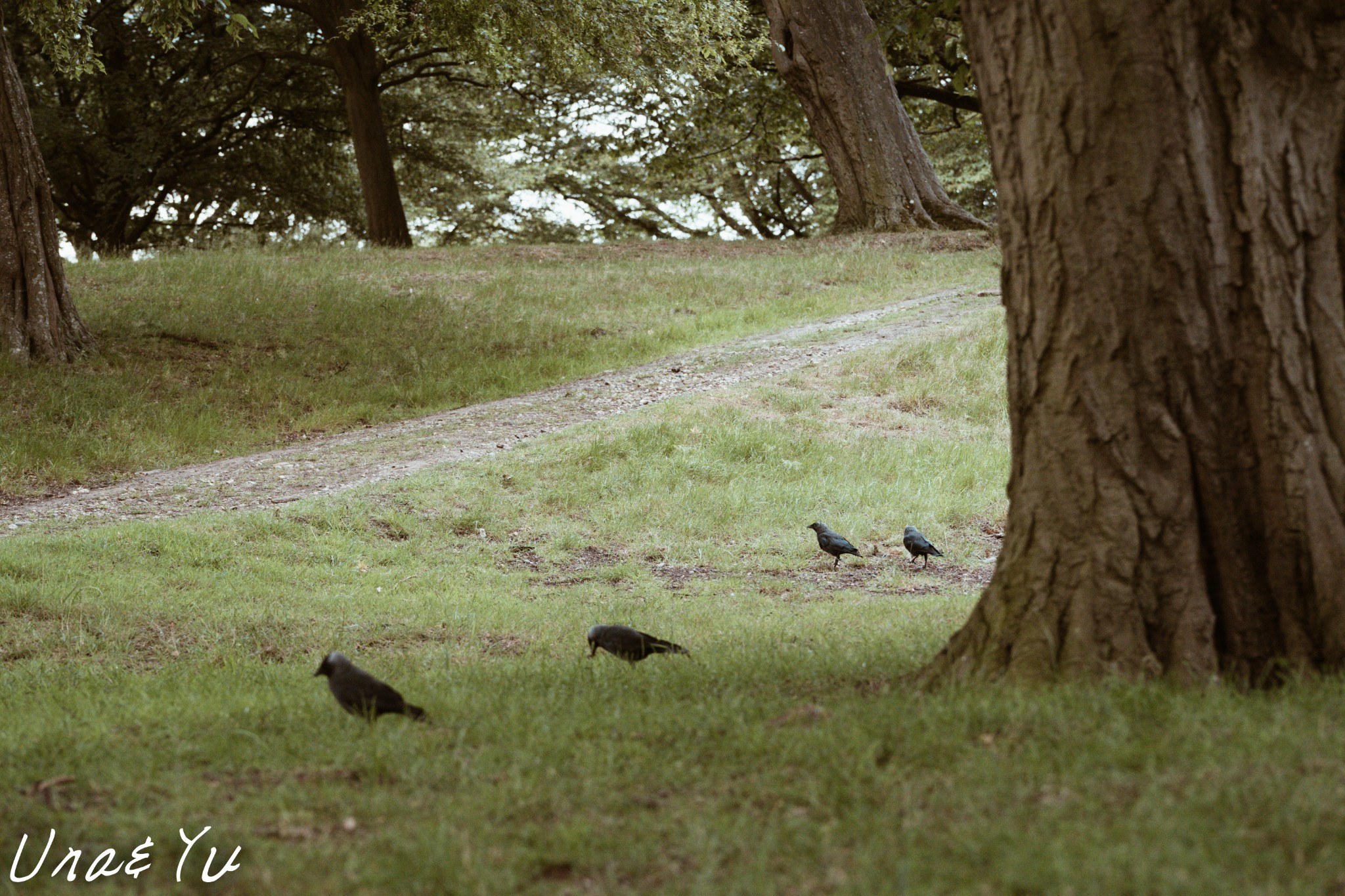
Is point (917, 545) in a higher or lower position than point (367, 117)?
lower

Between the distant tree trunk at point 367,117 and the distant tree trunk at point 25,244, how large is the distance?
10.4 meters

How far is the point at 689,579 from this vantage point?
9.38 meters

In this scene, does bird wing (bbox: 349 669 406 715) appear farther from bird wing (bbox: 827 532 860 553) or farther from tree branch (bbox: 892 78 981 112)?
tree branch (bbox: 892 78 981 112)

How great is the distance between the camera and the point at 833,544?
375 inches

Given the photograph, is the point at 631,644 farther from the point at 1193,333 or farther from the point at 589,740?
the point at 1193,333

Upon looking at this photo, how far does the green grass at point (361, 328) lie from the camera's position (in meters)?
13.2

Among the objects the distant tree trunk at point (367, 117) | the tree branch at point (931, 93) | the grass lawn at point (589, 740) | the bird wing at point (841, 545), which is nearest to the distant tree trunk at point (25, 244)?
the grass lawn at point (589, 740)

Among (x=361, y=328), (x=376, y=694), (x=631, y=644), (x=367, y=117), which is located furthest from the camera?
(x=367, y=117)

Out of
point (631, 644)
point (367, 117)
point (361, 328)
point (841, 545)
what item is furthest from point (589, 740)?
point (367, 117)

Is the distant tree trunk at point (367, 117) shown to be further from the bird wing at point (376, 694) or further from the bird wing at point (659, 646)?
the bird wing at point (376, 694)

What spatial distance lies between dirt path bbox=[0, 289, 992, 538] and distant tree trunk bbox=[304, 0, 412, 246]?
11.3 m

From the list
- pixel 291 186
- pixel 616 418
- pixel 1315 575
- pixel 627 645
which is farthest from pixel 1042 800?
pixel 291 186

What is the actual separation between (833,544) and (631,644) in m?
4.00

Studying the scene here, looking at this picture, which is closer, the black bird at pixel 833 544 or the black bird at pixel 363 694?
the black bird at pixel 363 694
